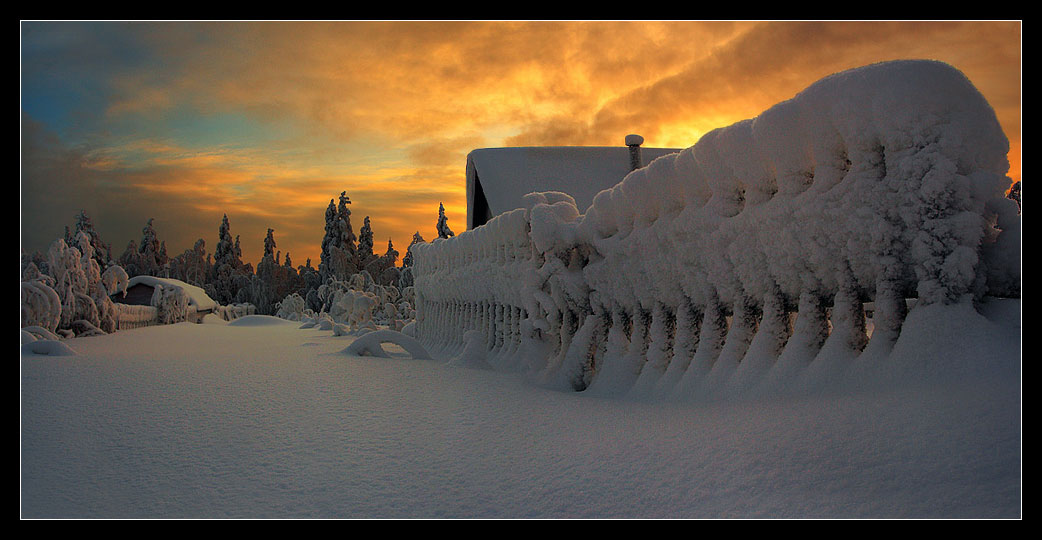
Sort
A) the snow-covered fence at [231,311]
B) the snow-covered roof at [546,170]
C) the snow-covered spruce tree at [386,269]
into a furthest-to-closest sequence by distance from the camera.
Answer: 1. the snow-covered spruce tree at [386,269]
2. the snow-covered fence at [231,311]
3. the snow-covered roof at [546,170]

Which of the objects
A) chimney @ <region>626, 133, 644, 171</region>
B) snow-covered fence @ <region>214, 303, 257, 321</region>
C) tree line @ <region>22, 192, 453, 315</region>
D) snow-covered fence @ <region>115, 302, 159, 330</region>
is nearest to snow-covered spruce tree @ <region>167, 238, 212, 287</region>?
tree line @ <region>22, 192, 453, 315</region>

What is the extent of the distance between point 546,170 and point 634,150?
2.54 meters

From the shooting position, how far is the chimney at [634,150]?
15.5m

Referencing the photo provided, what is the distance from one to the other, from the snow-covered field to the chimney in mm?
13176

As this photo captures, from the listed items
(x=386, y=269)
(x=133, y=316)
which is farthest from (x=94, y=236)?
(x=386, y=269)

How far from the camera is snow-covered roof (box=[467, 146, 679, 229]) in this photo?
49.8ft

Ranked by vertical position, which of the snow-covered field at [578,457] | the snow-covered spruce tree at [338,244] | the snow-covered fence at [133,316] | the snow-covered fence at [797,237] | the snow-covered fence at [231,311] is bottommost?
the snow-covered fence at [231,311]

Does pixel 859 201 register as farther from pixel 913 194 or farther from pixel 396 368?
pixel 396 368

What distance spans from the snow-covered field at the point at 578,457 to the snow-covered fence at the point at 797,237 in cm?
31

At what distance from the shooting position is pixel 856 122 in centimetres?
A: 256

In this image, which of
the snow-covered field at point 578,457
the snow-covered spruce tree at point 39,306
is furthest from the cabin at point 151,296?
the snow-covered field at point 578,457

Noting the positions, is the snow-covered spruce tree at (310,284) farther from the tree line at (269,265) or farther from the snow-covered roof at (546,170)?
the snow-covered roof at (546,170)

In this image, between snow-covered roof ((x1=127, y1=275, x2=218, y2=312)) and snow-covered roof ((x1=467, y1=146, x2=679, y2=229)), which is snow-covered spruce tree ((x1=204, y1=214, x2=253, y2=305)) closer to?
snow-covered roof ((x1=127, y1=275, x2=218, y2=312))

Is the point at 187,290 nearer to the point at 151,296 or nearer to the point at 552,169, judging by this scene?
the point at 151,296
